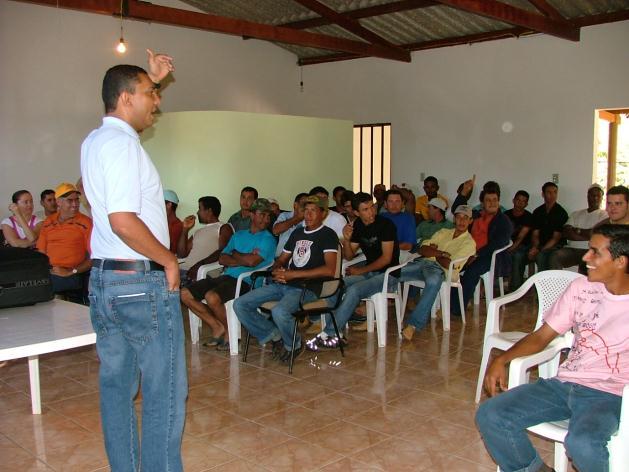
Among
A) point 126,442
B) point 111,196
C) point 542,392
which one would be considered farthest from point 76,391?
point 542,392

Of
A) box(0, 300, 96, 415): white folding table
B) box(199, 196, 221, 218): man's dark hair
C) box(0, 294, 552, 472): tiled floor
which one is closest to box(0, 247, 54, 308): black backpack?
box(0, 300, 96, 415): white folding table

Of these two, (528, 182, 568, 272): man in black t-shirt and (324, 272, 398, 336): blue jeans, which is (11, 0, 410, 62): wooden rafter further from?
(324, 272, 398, 336): blue jeans

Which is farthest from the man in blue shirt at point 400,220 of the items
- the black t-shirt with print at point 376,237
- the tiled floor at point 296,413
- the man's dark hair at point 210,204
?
the man's dark hair at point 210,204

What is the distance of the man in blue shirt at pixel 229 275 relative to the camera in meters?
4.81

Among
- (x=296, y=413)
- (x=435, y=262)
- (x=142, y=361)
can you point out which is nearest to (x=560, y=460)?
(x=296, y=413)

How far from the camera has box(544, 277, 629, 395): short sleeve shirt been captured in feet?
7.39

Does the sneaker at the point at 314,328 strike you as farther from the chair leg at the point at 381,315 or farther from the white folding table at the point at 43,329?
the white folding table at the point at 43,329

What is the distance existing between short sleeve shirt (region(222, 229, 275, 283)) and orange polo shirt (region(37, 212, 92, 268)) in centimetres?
109

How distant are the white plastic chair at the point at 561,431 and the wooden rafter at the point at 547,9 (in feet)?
19.6

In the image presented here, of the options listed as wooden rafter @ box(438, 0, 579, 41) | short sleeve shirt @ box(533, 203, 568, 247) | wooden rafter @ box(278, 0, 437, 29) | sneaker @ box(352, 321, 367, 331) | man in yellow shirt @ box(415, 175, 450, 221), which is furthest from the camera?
man in yellow shirt @ box(415, 175, 450, 221)

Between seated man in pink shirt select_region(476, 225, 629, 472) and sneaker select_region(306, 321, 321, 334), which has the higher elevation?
seated man in pink shirt select_region(476, 225, 629, 472)

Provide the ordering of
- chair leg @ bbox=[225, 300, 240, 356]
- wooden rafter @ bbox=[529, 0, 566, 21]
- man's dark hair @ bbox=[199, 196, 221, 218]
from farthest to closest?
1. wooden rafter @ bbox=[529, 0, 566, 21]
2. man's dark hair @ bbox=[199, 196, 221, 218]
3. chair leg @ bbox=[225, 300, 240, 356]

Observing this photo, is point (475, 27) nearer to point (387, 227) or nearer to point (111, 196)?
point (387, 227)

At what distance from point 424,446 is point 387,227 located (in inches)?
89.1
